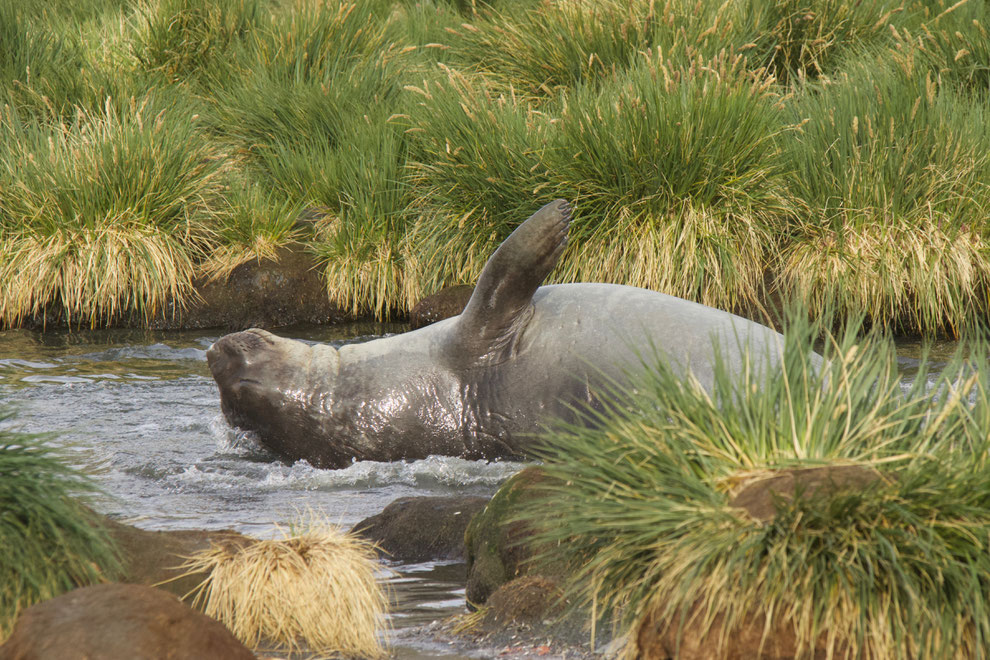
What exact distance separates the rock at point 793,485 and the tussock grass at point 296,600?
129 centimetres

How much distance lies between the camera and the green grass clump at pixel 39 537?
3156 mm

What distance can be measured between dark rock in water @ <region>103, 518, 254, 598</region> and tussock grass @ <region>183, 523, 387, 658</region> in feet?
0.39

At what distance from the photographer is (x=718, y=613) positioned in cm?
278

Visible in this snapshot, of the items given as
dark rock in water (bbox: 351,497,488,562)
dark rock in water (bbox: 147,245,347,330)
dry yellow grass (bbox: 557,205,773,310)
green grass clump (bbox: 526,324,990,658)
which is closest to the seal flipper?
dark rock in water (bbox: 351,497,488,562)

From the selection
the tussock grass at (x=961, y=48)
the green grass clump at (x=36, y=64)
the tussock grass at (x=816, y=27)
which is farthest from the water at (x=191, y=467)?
the tussock grass at (x=816, y=27)

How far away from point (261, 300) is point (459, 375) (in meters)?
4.35

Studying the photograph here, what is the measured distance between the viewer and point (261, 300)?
387 inches

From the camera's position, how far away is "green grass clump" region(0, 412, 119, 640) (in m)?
3.16

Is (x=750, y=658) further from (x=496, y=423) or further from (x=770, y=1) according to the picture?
(x=770, y=1)

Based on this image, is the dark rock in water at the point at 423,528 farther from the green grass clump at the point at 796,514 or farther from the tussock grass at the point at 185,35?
the tussock grass at the point at 185,35

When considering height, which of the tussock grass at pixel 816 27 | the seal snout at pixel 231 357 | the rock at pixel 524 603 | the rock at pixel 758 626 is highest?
the tussock grass at pixel 816 27

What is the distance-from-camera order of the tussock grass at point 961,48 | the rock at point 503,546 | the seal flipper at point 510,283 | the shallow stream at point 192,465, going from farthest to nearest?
the tussock grass at point 961,48 < the seal flipper at point 510,283 < the shallow stream at point 192,465 < the rock at point 503,546

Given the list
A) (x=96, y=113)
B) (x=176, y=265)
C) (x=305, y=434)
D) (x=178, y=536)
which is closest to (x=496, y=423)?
(x=305, y=434)

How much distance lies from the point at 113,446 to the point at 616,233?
396cm
